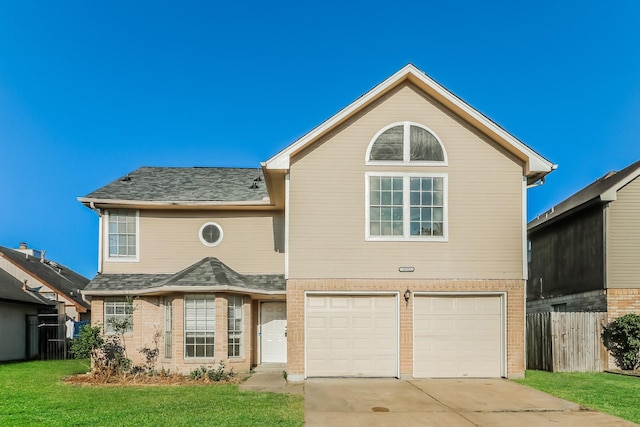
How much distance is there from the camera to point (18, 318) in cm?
2195

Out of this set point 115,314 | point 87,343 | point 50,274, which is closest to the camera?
point 87,343

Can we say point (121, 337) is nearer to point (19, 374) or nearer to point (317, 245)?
point (19, 374)

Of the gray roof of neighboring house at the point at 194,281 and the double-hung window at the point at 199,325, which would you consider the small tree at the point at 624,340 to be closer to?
the gray roof of neighboring house at the point at 194,281

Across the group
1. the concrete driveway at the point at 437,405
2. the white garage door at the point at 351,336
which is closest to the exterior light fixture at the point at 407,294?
the white garage door at the point at 351,336

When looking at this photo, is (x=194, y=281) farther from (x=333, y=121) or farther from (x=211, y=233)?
(x=333, y=121)

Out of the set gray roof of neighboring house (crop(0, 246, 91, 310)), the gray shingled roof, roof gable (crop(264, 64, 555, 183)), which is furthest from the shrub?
gray roof of neighboring house (crop(0, 246, 91, 310))

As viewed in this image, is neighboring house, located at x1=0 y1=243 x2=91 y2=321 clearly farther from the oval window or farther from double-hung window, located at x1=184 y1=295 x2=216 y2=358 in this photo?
double-hung window, located at x1=184 y1=295 x2=216 y2=358

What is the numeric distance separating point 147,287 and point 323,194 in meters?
6.37

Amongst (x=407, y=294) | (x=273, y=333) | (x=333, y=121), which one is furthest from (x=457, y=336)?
(x=333, y=121)

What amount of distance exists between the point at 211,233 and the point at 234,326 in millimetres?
3502

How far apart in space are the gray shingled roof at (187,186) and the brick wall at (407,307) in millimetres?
4734

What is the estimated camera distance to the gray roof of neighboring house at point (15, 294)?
20.8m

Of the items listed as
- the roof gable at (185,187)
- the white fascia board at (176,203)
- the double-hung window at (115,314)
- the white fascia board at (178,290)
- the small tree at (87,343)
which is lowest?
the small tree at (87,343)

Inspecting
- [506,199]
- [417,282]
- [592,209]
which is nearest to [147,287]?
[417,282]
